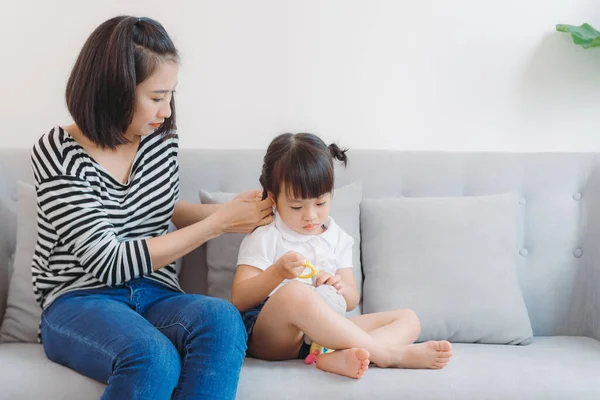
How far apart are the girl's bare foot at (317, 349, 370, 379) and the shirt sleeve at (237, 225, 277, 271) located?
30cm

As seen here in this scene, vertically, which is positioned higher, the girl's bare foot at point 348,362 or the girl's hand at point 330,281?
the girl's hand at point 330,281

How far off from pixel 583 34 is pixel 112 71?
5.08 feet

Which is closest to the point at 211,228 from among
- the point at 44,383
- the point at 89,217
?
the point at 89,217

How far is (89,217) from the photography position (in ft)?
5.27

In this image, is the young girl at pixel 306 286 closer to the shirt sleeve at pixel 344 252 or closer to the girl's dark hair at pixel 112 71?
the shirt sleeve at pixel 344 252

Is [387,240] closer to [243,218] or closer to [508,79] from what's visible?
[243,218]

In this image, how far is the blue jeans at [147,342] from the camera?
137 cm

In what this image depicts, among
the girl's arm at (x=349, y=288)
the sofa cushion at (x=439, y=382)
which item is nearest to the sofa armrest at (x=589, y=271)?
the sofa cushion at (x=439, y=382)

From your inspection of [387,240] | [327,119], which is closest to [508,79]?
[327,119]

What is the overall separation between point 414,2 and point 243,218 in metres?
1.07

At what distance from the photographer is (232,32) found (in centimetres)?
234

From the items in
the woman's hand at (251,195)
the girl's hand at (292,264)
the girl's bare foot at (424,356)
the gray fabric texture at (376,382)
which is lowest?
the gray fabric texture at (376,382)

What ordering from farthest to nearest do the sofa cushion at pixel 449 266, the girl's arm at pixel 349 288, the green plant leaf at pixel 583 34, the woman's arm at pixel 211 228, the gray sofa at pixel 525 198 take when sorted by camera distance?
the green plant leaf at pixel 583 34 < the gray sofa at pixel 525 198 < the sofa cushion at pixel 449 266 < the girl's arm at pixel 349 288 < the woman's arm at pixel 211 228

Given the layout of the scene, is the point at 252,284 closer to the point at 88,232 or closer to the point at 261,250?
the point at 261,250
